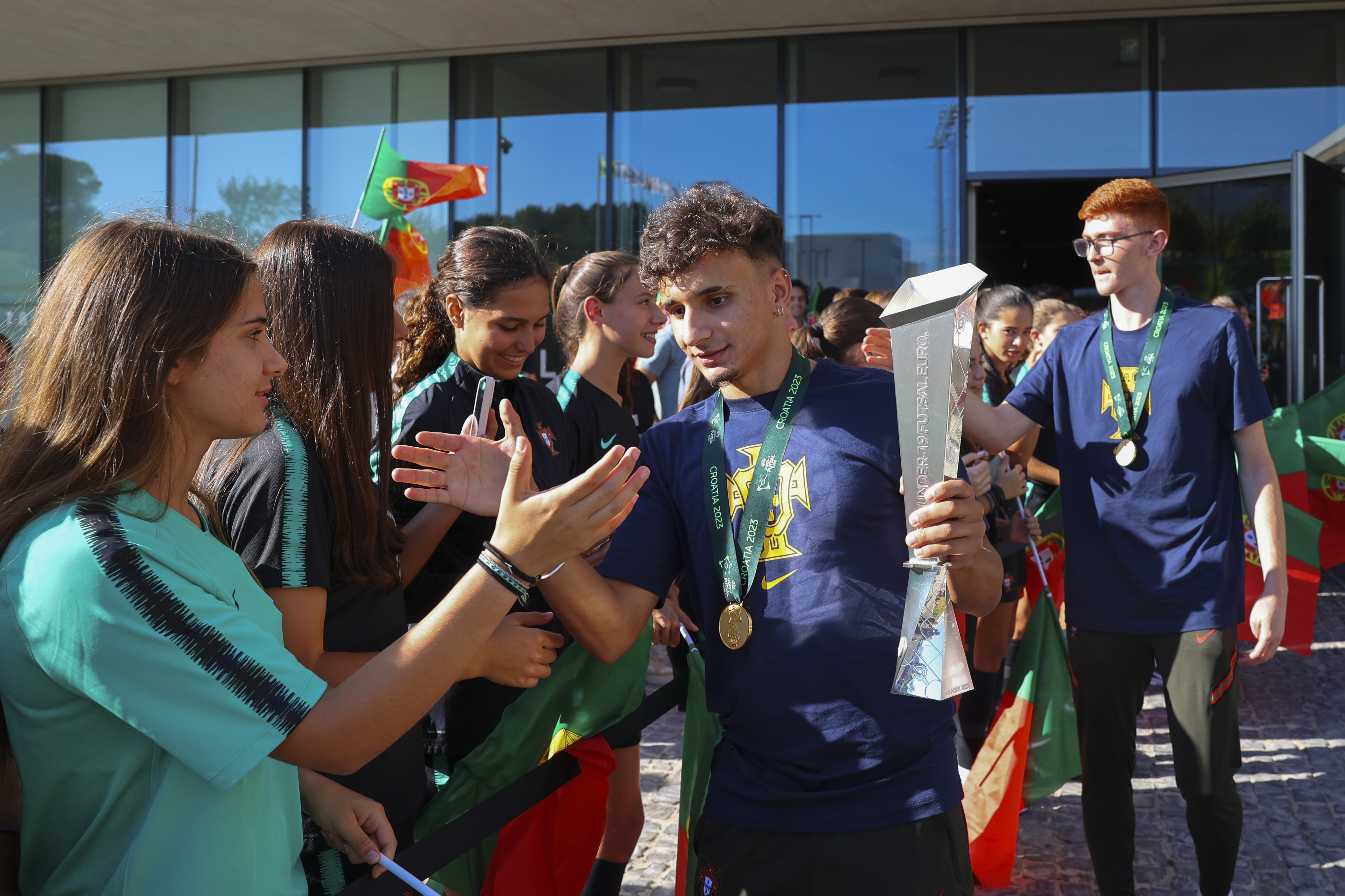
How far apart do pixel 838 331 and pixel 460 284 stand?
1843 mm

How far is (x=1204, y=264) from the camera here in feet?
29.4

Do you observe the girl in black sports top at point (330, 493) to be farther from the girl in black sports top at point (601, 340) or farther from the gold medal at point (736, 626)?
the girl in black sports top at point (601, 340)

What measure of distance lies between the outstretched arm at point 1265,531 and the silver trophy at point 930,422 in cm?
171

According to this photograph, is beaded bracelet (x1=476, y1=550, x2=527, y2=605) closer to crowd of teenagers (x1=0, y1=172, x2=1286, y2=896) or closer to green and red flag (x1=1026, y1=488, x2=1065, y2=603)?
crowd of teenagers (x1=0, y1=172, x2=1286, y2=896)

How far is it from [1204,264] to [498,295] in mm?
8067

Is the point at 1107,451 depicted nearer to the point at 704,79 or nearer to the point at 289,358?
the point at 289,358

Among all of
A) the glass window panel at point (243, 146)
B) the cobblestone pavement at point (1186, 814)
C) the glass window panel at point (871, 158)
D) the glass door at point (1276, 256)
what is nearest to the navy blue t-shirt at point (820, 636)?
the cobblestone pavement at point (1186, 814)

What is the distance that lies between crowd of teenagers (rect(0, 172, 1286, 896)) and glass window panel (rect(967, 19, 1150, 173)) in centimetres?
732

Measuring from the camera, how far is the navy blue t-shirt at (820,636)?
1.82 meters

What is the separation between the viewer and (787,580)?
1886 millimetres

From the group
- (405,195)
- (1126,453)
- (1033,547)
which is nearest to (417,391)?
(1126,453)

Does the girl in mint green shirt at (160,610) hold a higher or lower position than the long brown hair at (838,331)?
lower

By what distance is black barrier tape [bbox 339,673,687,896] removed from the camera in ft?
5.24

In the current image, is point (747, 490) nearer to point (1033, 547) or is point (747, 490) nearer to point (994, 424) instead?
point (994, 424)
